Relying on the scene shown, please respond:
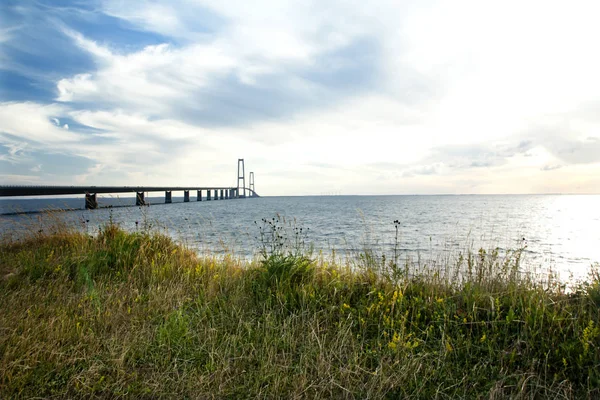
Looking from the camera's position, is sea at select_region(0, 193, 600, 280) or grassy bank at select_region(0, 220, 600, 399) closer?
grassy bank at select_region(0, 220, 600, 399)

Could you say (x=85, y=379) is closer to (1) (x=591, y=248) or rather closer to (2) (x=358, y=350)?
(2) (x=358, y=350)

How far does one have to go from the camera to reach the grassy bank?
2932 millimetres

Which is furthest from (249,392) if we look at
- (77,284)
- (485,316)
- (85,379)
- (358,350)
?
(77,284)

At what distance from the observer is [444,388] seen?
2.86m

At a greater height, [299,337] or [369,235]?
[299,337]

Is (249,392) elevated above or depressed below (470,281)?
Result: below

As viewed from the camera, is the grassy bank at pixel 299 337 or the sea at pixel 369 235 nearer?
the grassy bank at pixel 299 337

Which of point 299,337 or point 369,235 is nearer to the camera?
point 299,337

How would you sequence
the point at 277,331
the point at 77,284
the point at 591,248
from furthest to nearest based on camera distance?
the point at 591,248, the point at 77,284, the point at 277,331

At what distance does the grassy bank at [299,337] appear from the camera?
2.93 meters

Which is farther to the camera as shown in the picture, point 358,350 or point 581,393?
point 358,350

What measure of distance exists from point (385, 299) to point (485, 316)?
3.92 ft

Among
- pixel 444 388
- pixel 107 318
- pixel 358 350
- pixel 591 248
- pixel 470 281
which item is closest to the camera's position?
pixel 444 388

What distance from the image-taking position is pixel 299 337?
3.60 metres
